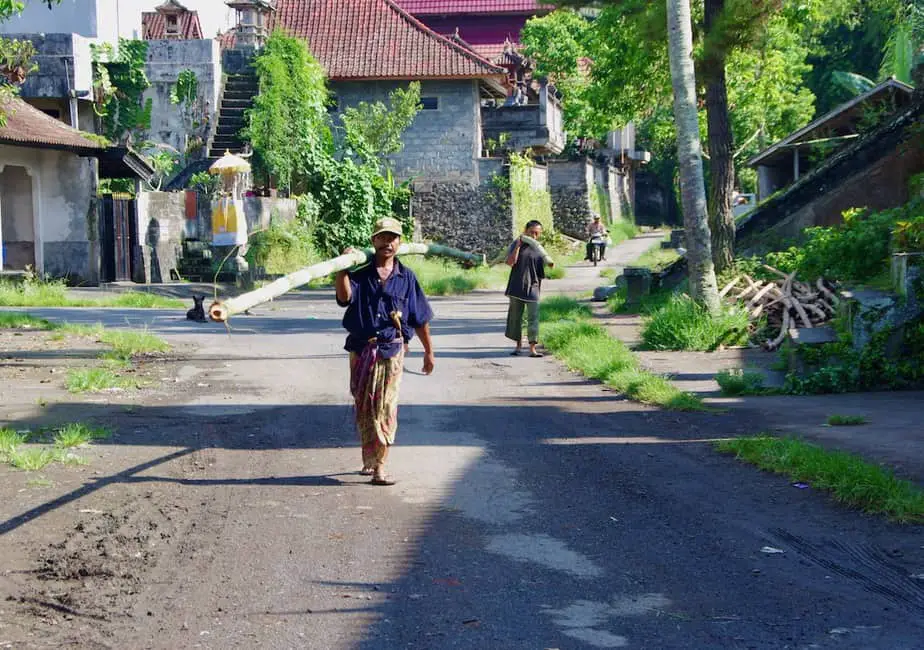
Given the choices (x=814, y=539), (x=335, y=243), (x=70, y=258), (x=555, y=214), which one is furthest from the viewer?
(x=555, y=214)

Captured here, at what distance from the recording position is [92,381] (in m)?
13.5

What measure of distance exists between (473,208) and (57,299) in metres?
17.3

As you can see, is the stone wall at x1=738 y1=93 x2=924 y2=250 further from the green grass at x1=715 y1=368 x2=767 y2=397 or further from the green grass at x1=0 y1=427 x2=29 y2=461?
the green grass at x1=0 y1=427 x2=29 y2=461

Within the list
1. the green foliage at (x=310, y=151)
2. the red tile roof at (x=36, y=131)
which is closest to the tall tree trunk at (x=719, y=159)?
the red tile roof at (x=36, y=131)

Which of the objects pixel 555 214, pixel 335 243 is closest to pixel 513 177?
pixel 335 243

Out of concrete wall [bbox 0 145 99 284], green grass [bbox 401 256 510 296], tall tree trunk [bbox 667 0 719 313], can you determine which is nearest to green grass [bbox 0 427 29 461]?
tall tree trunk [bbox 667 0 719 313]

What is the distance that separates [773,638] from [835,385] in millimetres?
8483

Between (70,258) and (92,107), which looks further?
(92,107)

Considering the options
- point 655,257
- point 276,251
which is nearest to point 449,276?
point 276,251

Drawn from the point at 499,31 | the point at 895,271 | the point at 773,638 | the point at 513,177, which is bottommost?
the point at 773,638

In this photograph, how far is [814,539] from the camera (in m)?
7.20

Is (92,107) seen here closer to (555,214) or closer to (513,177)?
(513,177)

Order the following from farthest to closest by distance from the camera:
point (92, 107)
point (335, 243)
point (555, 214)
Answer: point (555, 214)
point (335, 243)
point (92, 107)

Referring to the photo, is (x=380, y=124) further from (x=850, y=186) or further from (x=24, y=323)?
(x=24, y=323)
